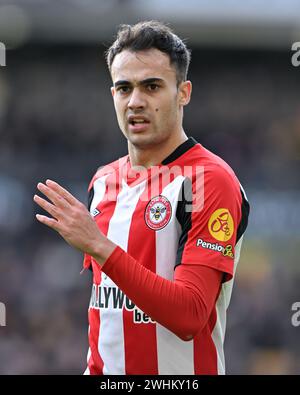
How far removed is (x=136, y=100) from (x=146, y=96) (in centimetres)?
6

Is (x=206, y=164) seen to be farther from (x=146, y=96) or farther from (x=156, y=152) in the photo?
(x=146, y=96)

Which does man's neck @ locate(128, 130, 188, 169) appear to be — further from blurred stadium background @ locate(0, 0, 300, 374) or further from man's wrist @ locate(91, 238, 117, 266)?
blurred stadium background @ locate(0, 0, 300, 374)

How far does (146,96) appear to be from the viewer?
3.74 meters

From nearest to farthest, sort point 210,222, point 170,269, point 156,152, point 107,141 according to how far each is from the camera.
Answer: point 210,222
point 170,269
point 156,152
point 107,141

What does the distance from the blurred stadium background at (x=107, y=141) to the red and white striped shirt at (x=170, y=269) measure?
718cm

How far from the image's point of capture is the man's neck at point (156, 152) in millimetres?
3881

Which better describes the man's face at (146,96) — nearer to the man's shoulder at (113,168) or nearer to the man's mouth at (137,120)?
the man's mouth at (137,120)

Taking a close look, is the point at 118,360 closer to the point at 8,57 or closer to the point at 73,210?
the point at 73,210

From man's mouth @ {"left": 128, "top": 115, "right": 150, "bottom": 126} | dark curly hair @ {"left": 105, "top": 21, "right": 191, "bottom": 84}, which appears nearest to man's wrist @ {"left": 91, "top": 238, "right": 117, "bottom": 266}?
man's mouth @ {"left": 128, "top": 115, "right": 150, "bottom": 126}

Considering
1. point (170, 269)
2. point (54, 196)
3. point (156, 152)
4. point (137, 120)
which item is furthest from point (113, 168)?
point (54, 196)

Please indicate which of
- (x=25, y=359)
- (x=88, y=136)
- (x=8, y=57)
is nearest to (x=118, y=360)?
(x=25, y=359)
